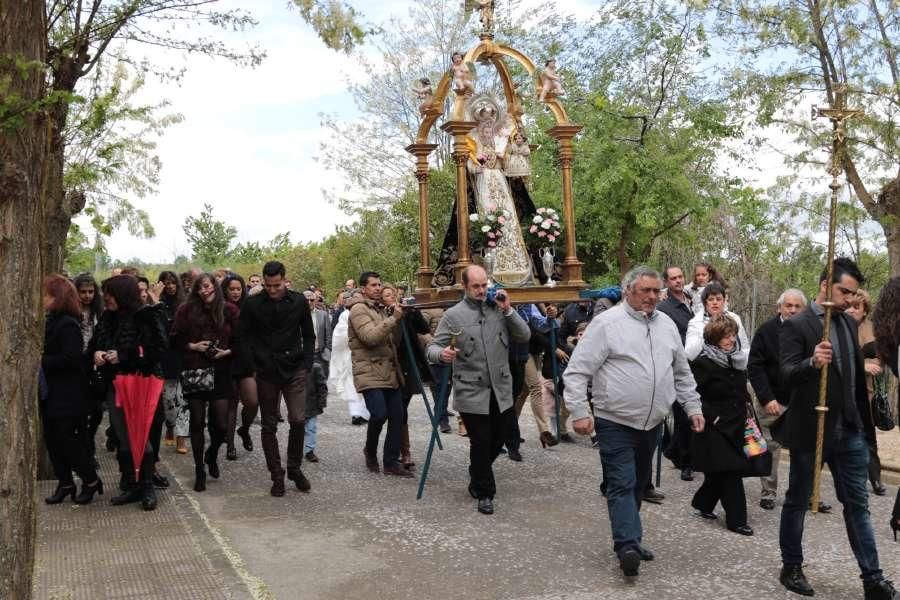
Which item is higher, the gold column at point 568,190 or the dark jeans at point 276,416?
the gold column at point 568,190

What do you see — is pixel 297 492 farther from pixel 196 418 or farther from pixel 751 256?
pixel 751 256

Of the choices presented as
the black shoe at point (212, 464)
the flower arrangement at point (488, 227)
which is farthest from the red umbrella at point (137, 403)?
the flower arrangement at point (488, 227)

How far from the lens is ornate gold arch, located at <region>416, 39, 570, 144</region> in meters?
11.6

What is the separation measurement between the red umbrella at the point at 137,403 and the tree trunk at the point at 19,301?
3.55m

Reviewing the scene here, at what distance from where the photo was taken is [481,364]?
7668mm

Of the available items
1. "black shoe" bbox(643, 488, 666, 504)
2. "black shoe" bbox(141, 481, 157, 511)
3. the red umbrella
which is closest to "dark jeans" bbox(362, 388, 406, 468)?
the red umbrella

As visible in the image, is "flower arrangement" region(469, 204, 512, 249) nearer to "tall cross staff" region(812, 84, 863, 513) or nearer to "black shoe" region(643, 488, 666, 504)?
"black shoe" region(643, 488, 666, 504)

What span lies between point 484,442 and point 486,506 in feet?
1.68

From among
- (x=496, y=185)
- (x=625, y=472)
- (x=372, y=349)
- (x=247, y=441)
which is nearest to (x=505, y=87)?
(x=496, y=185)

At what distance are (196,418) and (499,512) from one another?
2.85m

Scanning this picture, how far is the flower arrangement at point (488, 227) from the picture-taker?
37.6 feet

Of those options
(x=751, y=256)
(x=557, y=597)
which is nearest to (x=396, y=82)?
(x=751, y=256)

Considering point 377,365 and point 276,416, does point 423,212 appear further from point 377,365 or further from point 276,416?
point 276,416

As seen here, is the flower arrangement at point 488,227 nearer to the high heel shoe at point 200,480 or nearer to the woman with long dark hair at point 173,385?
the woman with long dark hair at point 173,385
